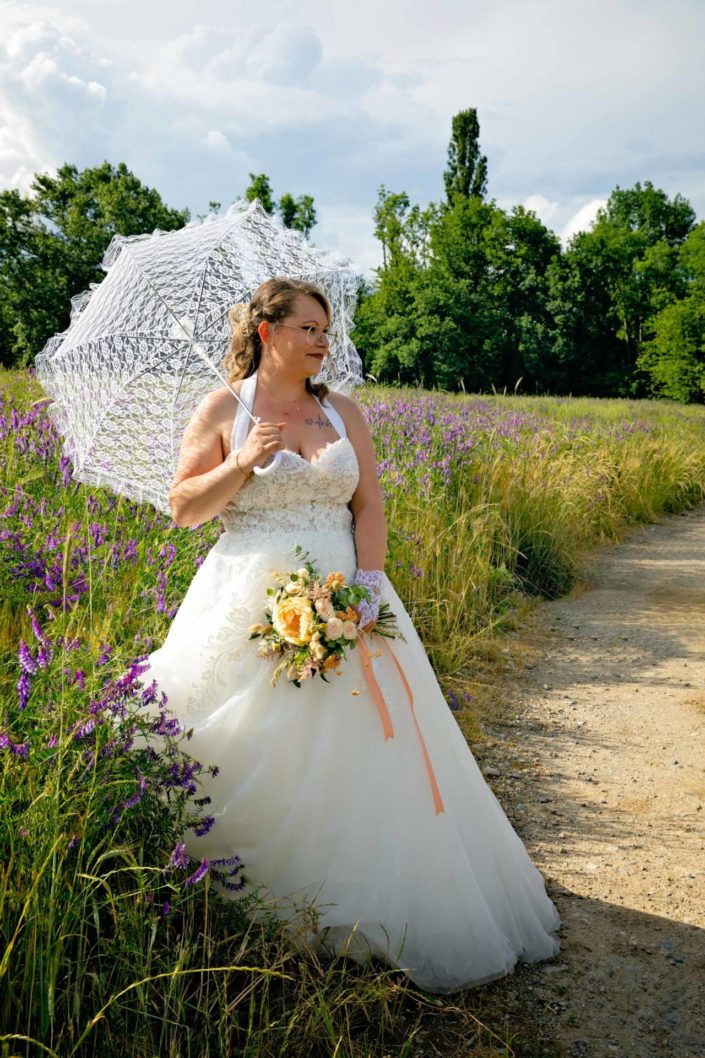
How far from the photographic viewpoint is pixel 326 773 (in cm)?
245

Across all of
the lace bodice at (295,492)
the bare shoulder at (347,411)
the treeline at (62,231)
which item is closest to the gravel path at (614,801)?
the lace bodice at (295,492)

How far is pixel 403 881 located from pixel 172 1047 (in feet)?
2.91

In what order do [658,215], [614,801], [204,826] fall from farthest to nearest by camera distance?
[658,215] < [614,801] < [204,826]

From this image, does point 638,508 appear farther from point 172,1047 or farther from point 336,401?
point 172,1047

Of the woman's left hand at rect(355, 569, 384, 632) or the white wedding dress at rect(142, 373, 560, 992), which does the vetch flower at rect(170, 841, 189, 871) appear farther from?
the woman's left hand at rect(355, 569, 384, 632)

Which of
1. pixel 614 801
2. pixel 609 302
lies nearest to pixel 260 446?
pixel 614 801

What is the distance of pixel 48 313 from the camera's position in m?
27.6

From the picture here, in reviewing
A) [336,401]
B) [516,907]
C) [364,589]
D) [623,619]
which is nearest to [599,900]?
[516,907]

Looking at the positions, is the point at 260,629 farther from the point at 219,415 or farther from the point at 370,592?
the point at 219,415

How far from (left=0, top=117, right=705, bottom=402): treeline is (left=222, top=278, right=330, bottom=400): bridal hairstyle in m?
27.5

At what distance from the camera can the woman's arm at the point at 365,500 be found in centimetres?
268

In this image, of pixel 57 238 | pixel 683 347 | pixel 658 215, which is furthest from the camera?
pixel 658 215

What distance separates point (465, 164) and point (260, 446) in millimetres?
45425

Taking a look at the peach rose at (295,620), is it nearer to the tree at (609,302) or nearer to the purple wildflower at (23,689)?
the purple wildflower at (23,689)
